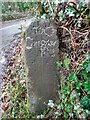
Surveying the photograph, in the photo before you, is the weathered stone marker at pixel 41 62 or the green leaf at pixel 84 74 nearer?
the green leaf at pixel 84 74

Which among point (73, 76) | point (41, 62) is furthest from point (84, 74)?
point (41, 62)

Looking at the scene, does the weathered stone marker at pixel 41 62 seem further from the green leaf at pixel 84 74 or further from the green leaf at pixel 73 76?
the green leaf at pixel 84 74

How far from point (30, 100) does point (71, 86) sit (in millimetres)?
646

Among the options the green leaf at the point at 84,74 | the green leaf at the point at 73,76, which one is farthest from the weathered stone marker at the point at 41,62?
the green leaf at the point at 84,74

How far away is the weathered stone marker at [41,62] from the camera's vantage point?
133 inches

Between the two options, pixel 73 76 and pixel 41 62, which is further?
pixel 41 62

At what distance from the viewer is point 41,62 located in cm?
345

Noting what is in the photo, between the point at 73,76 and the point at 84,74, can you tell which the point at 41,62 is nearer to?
the point at 73,76

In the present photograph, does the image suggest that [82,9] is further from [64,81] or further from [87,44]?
[64,81]

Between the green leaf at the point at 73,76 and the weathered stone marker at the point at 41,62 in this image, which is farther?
the weathered stone marker at the point at 41,62

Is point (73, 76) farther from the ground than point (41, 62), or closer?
closer

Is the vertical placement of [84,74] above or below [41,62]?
below

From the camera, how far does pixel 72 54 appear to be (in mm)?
3592

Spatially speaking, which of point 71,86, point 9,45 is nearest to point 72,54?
point 71,86
